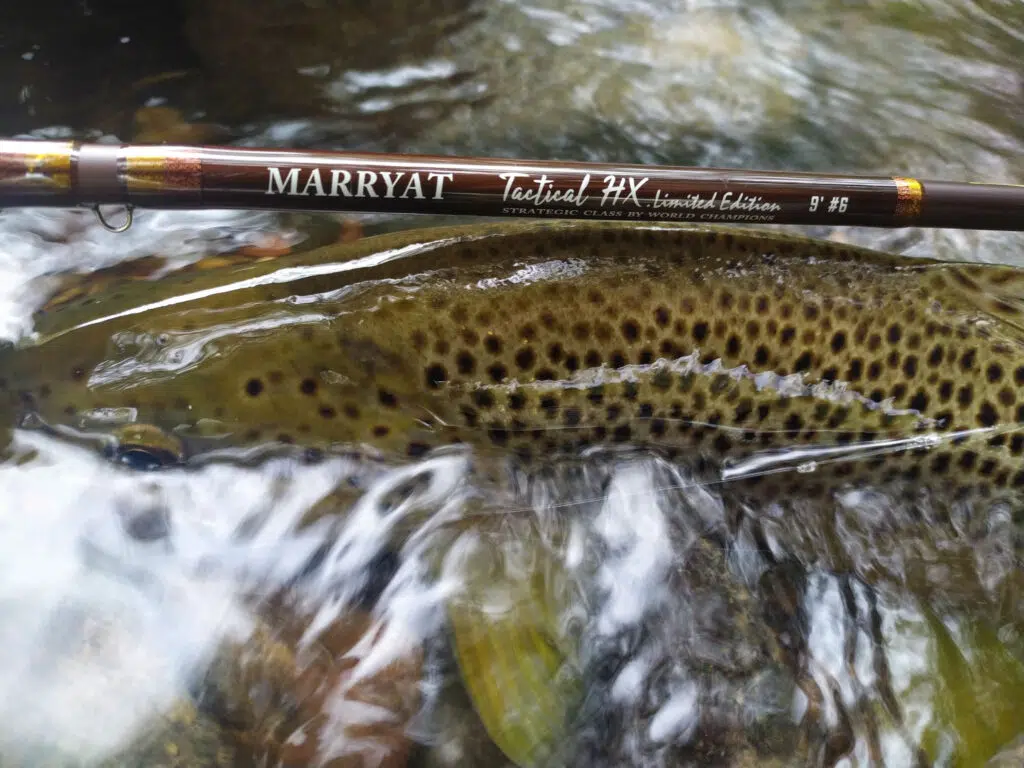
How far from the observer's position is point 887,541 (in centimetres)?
222

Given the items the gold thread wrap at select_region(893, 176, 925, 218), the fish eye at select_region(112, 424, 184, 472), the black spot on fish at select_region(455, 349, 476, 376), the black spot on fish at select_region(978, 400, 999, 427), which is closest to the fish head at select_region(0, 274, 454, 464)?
the fish eye at select_region(112, 424, 184, 472)

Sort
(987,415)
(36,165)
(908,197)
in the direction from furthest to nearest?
(987,415) < (908,197) < (36,165)

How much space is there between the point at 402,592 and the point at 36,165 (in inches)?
47.8

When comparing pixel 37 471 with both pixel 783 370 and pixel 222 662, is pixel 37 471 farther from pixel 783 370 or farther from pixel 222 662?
pixel 783 370

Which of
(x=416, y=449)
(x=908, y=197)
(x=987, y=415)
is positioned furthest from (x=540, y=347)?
(x=987, y=415)

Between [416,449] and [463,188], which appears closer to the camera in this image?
[463,188]

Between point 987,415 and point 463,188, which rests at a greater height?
point 463,188

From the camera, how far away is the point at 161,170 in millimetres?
1437

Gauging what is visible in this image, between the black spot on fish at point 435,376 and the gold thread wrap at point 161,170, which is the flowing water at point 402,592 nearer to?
the black spot on fish at point 435,376

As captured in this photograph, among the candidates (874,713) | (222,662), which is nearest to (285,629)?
(222,662)

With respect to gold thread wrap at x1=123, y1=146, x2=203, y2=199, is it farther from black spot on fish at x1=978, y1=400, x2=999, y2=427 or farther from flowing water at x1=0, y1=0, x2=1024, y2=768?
black spot on fish at x1=978, y1=400, x2=999, y2=427

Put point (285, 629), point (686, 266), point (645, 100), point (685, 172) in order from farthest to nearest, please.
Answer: point (645, 100), point (686, 266), point (285, 629), point (685, 172)

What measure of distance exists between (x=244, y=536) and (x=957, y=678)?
1.90 meters

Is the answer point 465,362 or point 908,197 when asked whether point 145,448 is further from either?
point 908,197
